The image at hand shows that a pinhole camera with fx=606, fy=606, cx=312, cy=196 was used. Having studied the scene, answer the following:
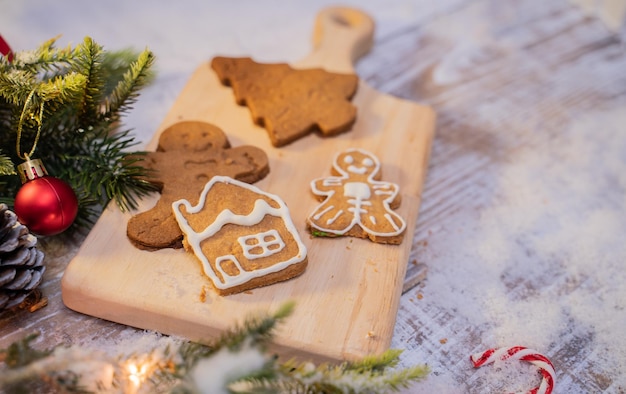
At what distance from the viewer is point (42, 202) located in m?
1.24

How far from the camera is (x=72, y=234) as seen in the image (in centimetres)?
148

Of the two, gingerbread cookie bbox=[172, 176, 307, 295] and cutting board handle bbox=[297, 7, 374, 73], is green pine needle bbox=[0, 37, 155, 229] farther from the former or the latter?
cutting board handle bbox=[297, 7, 374, 73]

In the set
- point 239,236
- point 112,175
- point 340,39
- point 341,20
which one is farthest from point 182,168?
point 341,20

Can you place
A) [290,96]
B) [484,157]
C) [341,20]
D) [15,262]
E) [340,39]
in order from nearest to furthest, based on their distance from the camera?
[15,262], [290,96], [484,157], [340,39], [341,20]

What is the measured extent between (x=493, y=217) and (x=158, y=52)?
50.7 inches

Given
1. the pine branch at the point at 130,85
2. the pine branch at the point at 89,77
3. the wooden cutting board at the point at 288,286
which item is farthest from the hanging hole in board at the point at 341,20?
the pine branch at the point at 89,77

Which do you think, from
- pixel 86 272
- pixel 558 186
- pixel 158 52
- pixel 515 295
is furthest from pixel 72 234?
pixel 558 186

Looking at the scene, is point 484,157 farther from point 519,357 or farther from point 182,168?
point 182,168

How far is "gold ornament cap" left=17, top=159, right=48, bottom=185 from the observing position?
1282 millimetres

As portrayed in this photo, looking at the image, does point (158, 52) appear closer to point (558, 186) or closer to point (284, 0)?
point (284, 0)

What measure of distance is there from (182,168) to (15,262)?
0.46 meters

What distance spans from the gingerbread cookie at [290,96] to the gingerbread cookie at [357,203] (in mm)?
146

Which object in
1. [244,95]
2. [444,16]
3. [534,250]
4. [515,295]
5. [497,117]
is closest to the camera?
[515,295]

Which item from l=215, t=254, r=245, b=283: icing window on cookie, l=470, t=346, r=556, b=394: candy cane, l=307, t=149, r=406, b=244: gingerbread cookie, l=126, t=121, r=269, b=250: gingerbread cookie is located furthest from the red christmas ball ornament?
l=470, t=346, r=556, b=394: candy cane
